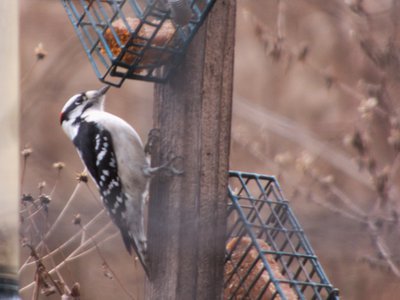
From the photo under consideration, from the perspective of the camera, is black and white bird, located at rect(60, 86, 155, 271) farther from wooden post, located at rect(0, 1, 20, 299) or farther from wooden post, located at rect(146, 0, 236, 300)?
wooden post, located at rect(0, 1, 20, 299)

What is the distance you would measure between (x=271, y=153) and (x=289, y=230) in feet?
12.2

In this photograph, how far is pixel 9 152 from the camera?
7.23 feet

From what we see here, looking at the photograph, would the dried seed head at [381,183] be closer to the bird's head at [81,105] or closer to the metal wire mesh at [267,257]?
the metal wire mesh at [267,257]

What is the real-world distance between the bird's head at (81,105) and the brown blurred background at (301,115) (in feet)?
1.11

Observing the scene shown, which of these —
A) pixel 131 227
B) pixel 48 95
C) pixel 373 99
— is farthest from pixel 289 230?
pixel 373 99

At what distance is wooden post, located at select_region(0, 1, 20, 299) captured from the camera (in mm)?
2160

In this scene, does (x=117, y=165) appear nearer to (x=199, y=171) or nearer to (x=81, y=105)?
(x=81, y=105)

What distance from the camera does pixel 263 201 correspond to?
161 inches

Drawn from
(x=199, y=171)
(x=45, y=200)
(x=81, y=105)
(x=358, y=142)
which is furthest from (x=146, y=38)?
(x=358, y=142)

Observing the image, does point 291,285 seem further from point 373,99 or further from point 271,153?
point 271,153

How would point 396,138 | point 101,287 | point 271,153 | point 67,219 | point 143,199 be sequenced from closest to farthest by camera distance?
point 67,219, point 143,199, point 396,138, point 101,287, point 271,153

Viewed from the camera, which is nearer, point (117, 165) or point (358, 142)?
point (117, 165)

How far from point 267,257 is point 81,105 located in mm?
1430

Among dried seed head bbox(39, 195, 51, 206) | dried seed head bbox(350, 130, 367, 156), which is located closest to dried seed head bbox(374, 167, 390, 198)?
dried seed head bbox(350, 130, 367, 156)
